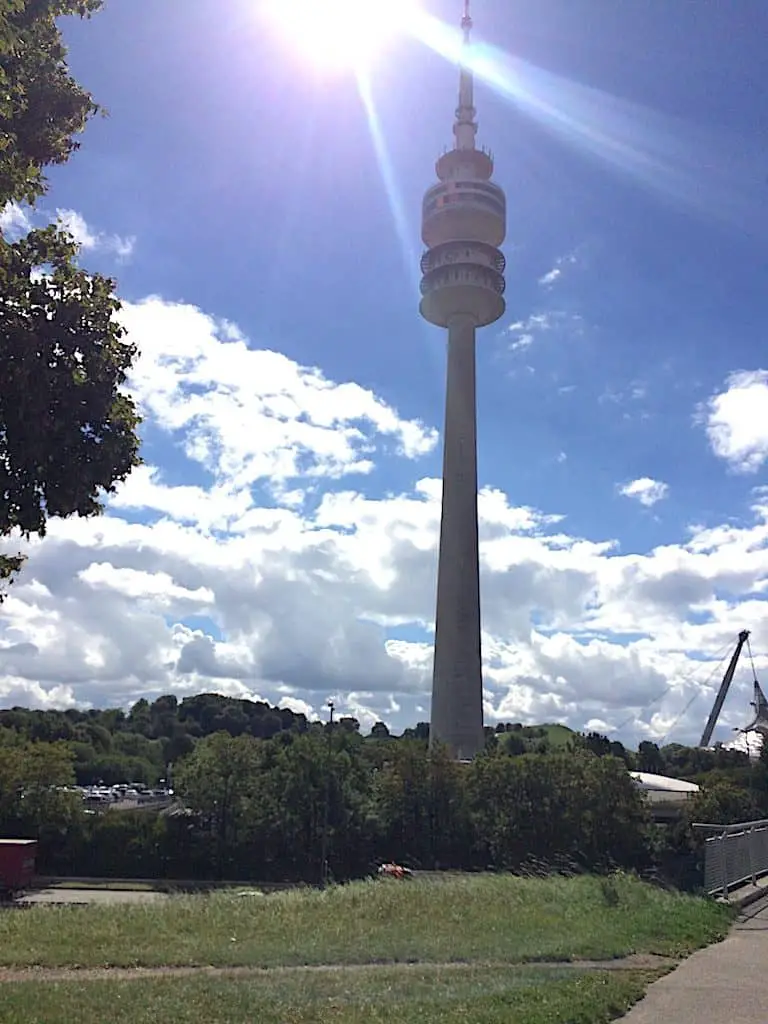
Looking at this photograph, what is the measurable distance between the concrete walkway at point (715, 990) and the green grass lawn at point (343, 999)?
0.25m

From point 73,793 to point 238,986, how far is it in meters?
47.9

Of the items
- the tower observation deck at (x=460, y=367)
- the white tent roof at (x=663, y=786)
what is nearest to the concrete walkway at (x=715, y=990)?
the white tent roof at (x=663, y=786)

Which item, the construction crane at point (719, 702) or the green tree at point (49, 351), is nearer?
the green tree at point (49, 351)

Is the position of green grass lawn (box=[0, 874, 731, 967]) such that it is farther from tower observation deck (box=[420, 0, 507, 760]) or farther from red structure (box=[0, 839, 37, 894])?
tower observation deck (box=[420, 0, 507, 760])

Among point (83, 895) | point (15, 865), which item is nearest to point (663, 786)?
point (83, 895)

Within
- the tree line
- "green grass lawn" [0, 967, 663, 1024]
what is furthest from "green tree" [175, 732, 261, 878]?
"green grass lawn" [0, 967, 663, 1024]

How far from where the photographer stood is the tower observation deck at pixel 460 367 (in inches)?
3027

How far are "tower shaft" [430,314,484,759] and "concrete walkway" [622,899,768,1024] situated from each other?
61.5m

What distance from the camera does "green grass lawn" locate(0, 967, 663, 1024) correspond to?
897cm

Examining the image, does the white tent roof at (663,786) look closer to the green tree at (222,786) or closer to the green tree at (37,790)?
the green tree at (222,786)

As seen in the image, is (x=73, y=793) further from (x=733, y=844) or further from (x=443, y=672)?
(x=733, y=844)

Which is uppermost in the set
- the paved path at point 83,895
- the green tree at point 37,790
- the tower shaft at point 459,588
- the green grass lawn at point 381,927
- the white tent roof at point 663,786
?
the tower shaft at point 459,588

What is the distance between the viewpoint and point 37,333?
9883 millimetres

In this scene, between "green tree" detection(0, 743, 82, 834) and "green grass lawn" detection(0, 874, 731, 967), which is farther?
"green tree" detection(0, 743, 82, 834)
